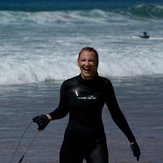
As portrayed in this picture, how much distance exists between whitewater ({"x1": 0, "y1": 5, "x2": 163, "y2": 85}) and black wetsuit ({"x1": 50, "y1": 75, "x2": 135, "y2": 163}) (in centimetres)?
1026

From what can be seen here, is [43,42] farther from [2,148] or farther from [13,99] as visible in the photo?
[2,148]

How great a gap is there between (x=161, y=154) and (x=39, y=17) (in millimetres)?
29757

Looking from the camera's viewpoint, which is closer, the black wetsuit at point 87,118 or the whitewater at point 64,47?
the black wetsuit at point 87,118

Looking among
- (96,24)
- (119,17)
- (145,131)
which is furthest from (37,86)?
(119,17)

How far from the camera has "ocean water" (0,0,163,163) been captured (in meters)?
10.8

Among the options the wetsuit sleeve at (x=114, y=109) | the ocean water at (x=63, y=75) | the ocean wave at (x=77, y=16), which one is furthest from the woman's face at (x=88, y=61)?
the ocean wave at (x=77, y=16)

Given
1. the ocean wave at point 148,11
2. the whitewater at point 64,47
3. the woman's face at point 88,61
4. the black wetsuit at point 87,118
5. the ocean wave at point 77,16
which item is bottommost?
the ocean wave at point 148,11

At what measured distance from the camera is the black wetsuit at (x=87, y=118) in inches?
279

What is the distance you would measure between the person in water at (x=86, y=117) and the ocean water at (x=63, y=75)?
258 cm

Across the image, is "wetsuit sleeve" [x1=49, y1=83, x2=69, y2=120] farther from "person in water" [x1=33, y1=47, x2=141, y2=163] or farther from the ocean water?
the ocean water

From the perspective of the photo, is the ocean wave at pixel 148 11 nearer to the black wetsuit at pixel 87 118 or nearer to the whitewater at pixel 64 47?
the whitewater at pixel 64 47

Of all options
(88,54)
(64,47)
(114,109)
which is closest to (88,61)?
(88,54)

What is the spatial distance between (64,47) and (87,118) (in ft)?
54.3

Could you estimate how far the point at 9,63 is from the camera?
19.2 metres
